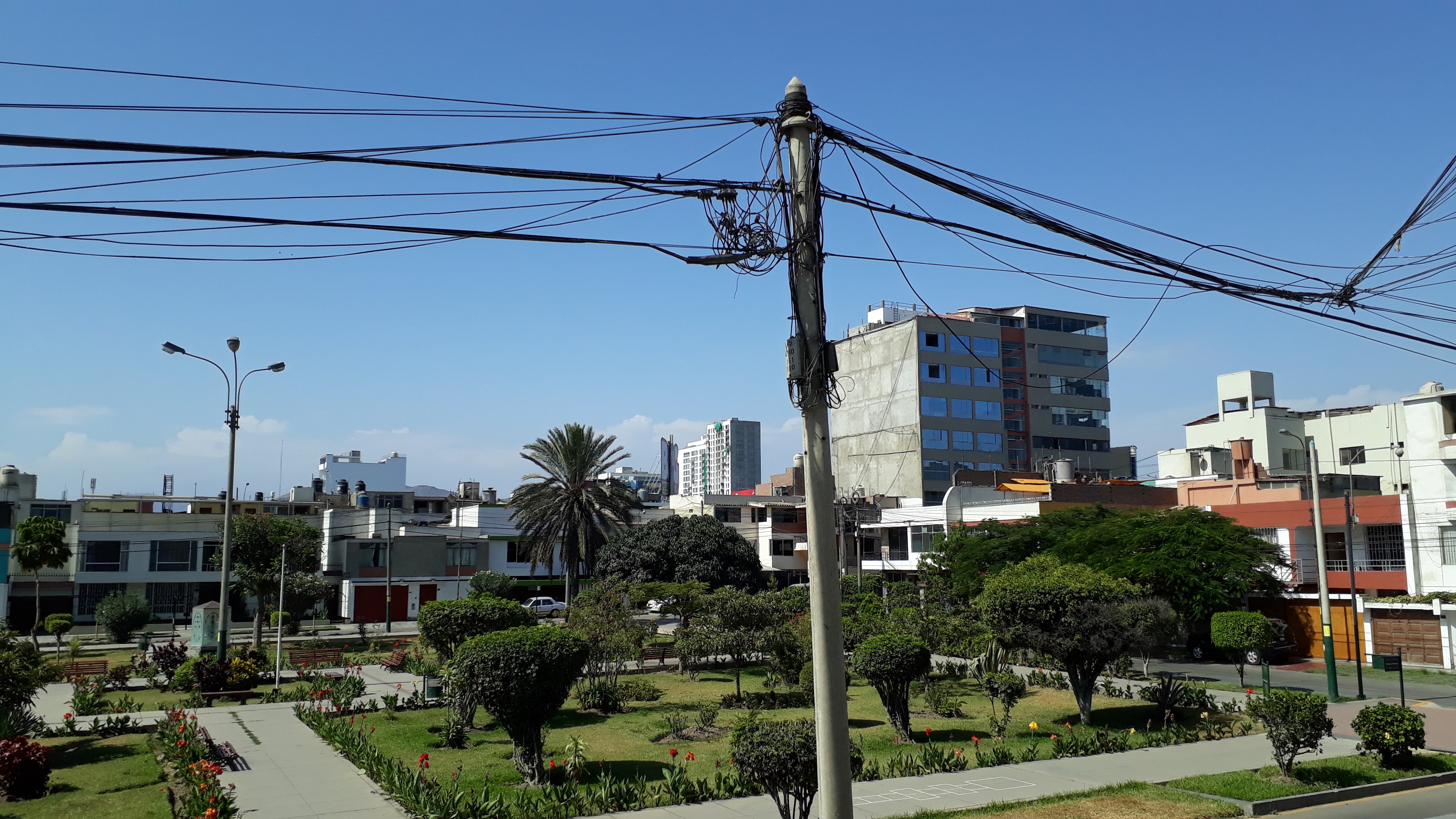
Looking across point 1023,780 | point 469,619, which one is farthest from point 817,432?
point 469,619

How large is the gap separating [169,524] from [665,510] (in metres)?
40.2

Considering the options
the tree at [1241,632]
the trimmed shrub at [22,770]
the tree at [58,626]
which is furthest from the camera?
the tree at [58,626]

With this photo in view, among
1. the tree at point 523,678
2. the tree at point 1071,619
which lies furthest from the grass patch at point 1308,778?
the tree at point 523,678

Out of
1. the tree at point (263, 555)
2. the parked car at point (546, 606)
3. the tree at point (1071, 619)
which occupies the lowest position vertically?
the parked car at point (546, 606)

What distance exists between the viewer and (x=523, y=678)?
16219 millimetres

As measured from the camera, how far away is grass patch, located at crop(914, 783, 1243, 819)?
1391cm

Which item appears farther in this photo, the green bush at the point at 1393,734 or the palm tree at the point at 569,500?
the palm tree at the point at 569,500

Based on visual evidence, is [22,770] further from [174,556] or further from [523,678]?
[174,556]

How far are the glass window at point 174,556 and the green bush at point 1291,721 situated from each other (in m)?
62.5

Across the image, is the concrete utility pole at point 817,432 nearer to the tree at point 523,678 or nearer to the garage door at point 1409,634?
the tree at point 523,678

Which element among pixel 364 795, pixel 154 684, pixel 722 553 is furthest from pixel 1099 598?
pixel 722 553

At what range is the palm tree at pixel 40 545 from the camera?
4359 centimetres

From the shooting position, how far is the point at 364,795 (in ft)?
51.9

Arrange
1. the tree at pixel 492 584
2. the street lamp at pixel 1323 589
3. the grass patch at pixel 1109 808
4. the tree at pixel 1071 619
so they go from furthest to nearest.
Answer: the tree at pixel 492 584 → the street lamp at pixel 1323 589 → the tree at pixel 1071 619 → the grass patch at pixel 1109 808
